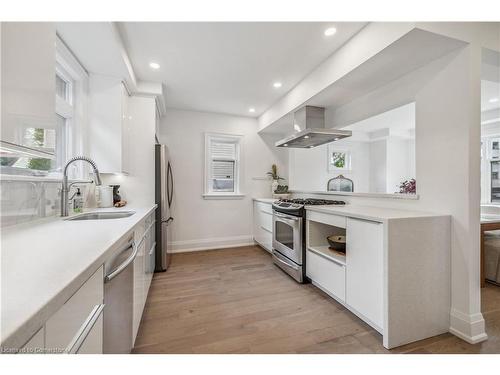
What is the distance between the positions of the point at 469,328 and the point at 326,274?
1.04 meters

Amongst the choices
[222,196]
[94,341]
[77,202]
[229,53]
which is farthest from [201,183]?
[94,341]

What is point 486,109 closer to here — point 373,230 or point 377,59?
point 377,59

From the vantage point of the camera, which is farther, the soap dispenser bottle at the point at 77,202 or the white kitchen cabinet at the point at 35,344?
the soap dispenser bottle at the point at 77,202

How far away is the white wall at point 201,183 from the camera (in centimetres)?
A: 391

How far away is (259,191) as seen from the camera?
447cm

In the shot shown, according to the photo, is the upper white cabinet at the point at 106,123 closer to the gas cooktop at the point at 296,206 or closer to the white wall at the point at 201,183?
the white wall at the point at 201,183

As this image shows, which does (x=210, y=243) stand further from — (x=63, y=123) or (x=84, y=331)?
(x=84, y=331)

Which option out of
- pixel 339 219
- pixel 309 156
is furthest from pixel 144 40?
pixel 309 156

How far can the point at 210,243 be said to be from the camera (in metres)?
4.04

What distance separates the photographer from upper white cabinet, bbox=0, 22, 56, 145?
30.7 inches

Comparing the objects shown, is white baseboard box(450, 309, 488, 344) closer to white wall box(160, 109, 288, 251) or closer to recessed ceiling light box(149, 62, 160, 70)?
white wall box(160, 109, 288, 251)

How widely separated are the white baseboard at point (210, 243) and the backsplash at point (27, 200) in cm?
219

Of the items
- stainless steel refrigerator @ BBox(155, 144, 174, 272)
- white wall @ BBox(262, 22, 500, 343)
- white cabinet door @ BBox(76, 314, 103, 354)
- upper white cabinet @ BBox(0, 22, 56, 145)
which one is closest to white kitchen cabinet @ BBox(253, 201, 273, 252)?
stainless steel refrigerator @ BBox(155, 144, 174, 272)

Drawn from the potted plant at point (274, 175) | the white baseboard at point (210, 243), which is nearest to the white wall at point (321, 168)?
the potted plant at point (274, 175)
